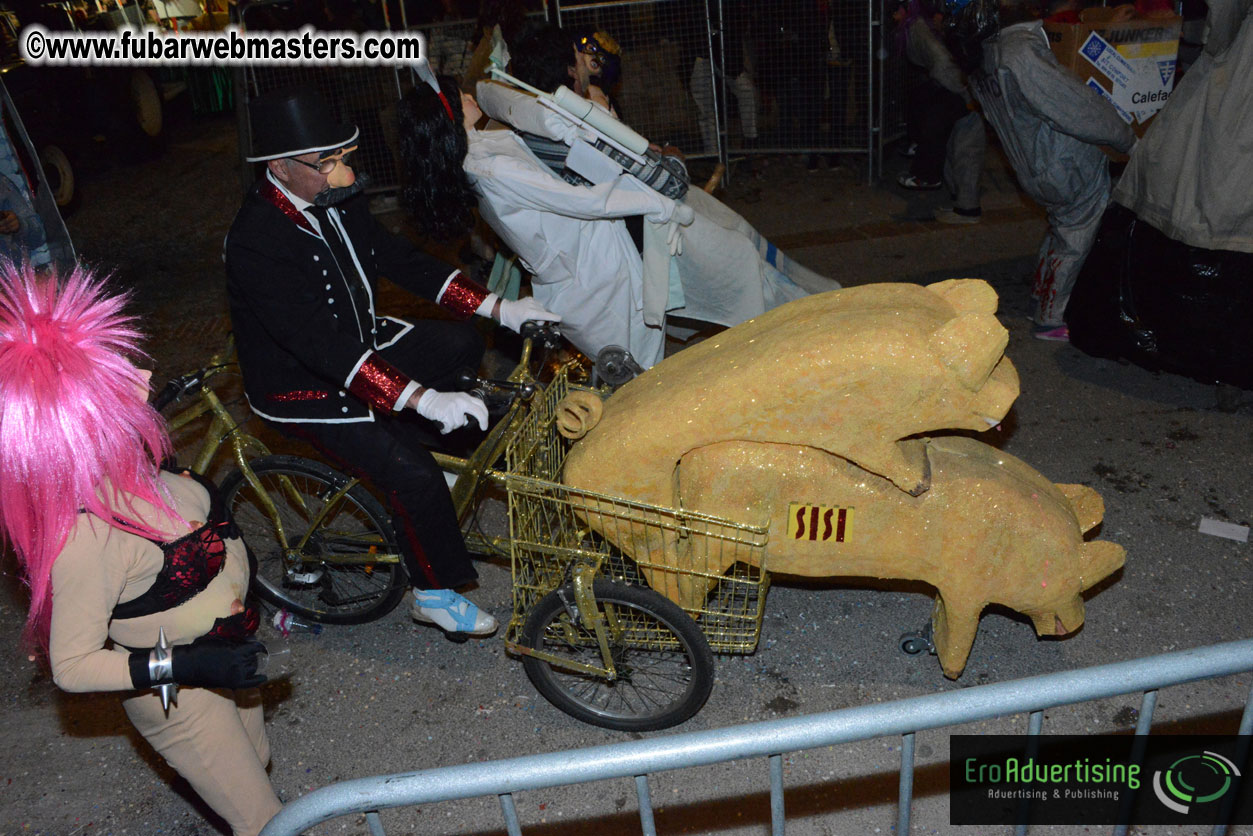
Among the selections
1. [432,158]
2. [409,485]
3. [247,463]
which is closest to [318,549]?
[247,463]

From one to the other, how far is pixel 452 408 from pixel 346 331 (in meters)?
0.63

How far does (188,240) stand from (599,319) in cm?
589

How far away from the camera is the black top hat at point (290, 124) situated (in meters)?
3.00

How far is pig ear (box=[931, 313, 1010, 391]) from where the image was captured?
2.56m

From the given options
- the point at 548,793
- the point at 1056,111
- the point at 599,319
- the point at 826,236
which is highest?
the point at 1056,111

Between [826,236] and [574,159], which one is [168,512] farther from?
[826,236]

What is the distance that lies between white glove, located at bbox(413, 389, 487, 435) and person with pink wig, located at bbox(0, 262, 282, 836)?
74cm

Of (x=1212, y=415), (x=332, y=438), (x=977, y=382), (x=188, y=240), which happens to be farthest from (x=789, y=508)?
(x=188, y=240)

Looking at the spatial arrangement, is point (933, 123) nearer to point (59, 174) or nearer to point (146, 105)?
point (59, 174)

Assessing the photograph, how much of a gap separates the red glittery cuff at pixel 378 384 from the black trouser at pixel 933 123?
20.0 feet

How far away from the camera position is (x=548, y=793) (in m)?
3.22

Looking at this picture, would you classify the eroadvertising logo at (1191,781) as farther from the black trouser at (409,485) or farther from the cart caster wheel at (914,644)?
the black trouser at (409,485)

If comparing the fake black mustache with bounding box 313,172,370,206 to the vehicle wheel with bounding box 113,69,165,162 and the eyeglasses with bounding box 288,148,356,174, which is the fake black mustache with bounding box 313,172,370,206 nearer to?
the eyeglasses with bounding box 288,148,356,174

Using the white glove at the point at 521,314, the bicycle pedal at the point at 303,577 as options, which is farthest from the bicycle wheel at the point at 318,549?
the white glove at the point at 521,314
